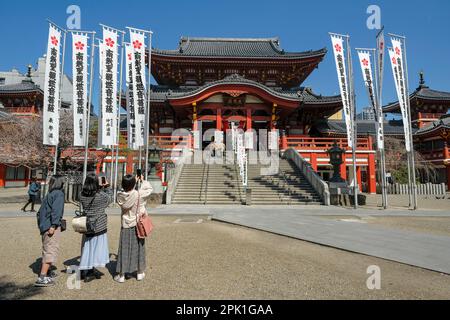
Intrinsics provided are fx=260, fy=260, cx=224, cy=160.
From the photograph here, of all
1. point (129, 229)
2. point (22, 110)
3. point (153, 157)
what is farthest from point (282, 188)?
Answer: point (22, 110)

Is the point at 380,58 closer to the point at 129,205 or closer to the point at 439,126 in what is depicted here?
the point at 129,205

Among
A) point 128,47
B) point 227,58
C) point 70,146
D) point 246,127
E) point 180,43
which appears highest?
point 180,43

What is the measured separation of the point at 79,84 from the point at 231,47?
19.9 m

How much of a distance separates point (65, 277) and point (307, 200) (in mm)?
11597

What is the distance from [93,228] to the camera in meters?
3.69

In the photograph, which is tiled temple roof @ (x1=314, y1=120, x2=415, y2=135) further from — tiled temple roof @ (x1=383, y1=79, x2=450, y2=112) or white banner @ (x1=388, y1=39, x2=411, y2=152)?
white banner @ (x1=388, y1=39, x2=411, y2=152)

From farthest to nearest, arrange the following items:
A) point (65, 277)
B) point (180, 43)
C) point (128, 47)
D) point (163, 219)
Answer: point (180, 43) < point (128, 47) < point (163, 219) < point (65, 277)

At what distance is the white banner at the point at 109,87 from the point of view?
1230 cm

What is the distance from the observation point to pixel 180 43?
95.5ft

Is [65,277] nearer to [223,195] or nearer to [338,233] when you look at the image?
[338,233]

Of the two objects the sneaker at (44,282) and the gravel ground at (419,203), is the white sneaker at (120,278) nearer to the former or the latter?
the sneaker at (44,282)

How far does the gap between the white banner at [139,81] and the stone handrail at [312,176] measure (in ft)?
31.2
